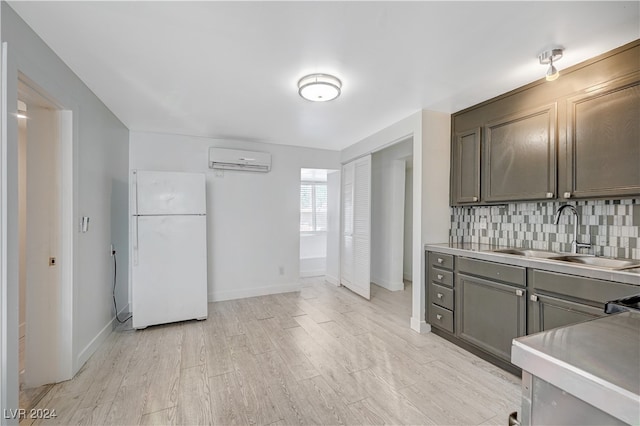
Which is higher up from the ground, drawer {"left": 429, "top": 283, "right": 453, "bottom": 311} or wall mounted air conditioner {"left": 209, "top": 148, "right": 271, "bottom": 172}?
wall mounted air conditioner {"left": 209, "top": 148, "right": 271, "bottom": 172}

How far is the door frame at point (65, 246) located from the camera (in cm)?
207

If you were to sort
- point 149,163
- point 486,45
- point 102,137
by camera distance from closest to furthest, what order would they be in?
point 486,45, point 102,137, point 149,163

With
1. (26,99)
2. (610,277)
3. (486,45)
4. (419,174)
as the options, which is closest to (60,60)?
(26,99)

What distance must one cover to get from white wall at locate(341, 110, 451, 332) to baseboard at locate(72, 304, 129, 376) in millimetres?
3028

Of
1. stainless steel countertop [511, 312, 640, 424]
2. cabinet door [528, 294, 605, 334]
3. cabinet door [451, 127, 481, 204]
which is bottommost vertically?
cabinet door [528, 294, 605, 334]

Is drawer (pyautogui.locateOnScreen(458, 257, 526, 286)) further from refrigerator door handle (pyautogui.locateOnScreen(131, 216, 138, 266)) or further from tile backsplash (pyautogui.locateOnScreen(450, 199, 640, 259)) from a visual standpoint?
refrigerator door handle (pyautogui.locateOnScreen(131, 216, 138, 266))

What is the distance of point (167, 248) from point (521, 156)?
3.64 m

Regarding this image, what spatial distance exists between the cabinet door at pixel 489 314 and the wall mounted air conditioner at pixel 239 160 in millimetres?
2921

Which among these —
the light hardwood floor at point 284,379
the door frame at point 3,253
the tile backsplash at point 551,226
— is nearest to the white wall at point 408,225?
the tile backsplash at point 551,226

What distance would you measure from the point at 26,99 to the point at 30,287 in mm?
1271

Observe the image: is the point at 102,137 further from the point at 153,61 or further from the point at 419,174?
the point at 419,174

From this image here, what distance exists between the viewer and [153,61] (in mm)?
2012

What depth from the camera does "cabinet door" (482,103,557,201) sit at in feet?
7.28

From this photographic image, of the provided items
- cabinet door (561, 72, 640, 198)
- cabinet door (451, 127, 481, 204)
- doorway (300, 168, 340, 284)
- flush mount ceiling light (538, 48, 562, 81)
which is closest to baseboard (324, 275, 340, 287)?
doorway (300, 168, 340, 284)
